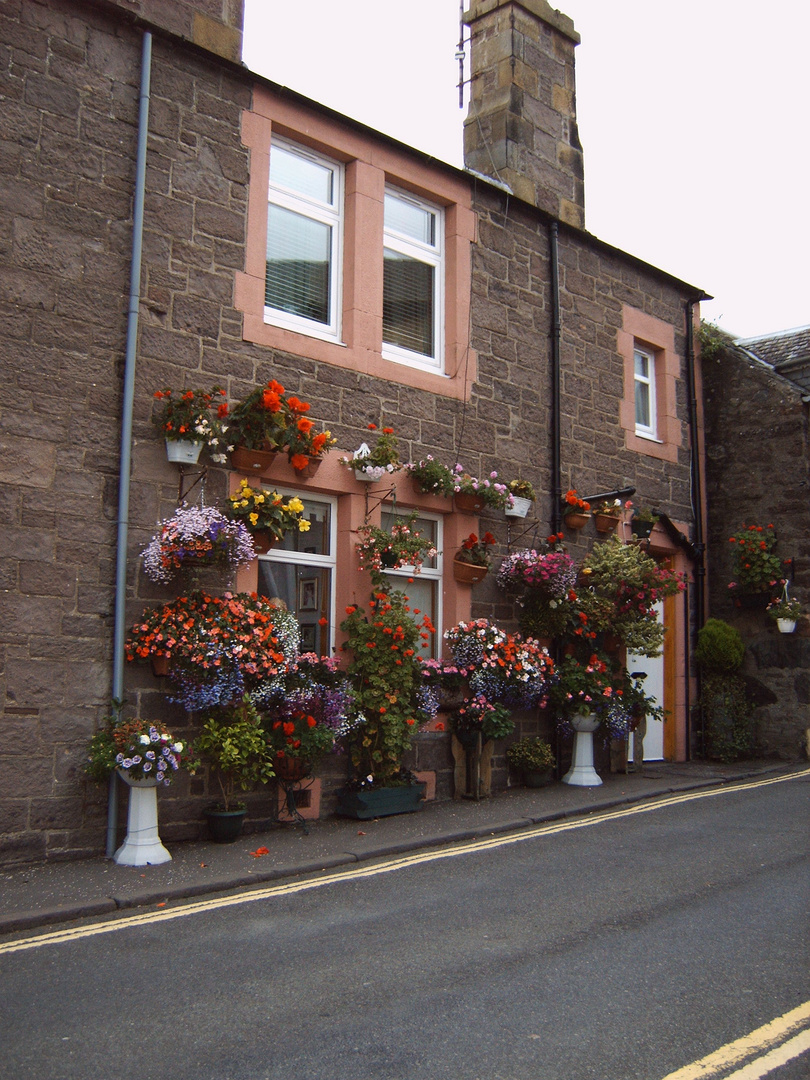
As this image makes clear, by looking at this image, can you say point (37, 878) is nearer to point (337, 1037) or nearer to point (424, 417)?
point (337, 1037)

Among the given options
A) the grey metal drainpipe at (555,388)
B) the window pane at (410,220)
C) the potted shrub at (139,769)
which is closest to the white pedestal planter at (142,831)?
the potted shrub at (139,769)

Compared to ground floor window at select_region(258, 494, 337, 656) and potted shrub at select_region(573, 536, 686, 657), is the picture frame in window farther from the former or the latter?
potted shrub at select_region(573, 536, 686, 657)

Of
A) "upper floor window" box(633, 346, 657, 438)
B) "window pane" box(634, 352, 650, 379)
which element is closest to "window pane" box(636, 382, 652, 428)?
"upper floor window" box(633, 346, 657, 438)

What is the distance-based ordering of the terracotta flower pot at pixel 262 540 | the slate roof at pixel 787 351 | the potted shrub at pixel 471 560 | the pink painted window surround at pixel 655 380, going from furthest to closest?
1. the slate roof at pixel 787 351
2. the pink painted window surround at pixel 655 380
3. the potted shrub at pixel 471 560
4. the terracotta flower pot at pixel 262 540

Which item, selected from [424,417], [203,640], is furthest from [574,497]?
[203,640]

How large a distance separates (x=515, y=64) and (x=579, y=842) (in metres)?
9.23

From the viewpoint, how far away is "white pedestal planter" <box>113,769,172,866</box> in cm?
678

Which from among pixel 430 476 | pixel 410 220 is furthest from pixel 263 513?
pixel 410 220

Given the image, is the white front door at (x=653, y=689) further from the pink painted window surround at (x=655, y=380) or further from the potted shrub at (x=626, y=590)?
the pink painted window surround at (x=655, y=380)

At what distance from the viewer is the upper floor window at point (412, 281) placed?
1005cm

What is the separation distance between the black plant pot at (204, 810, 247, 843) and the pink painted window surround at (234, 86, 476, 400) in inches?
155

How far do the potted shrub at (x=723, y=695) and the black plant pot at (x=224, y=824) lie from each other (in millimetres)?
7383

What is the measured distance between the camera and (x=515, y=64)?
12.0 meters

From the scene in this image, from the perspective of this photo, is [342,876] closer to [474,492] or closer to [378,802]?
[378,802]
